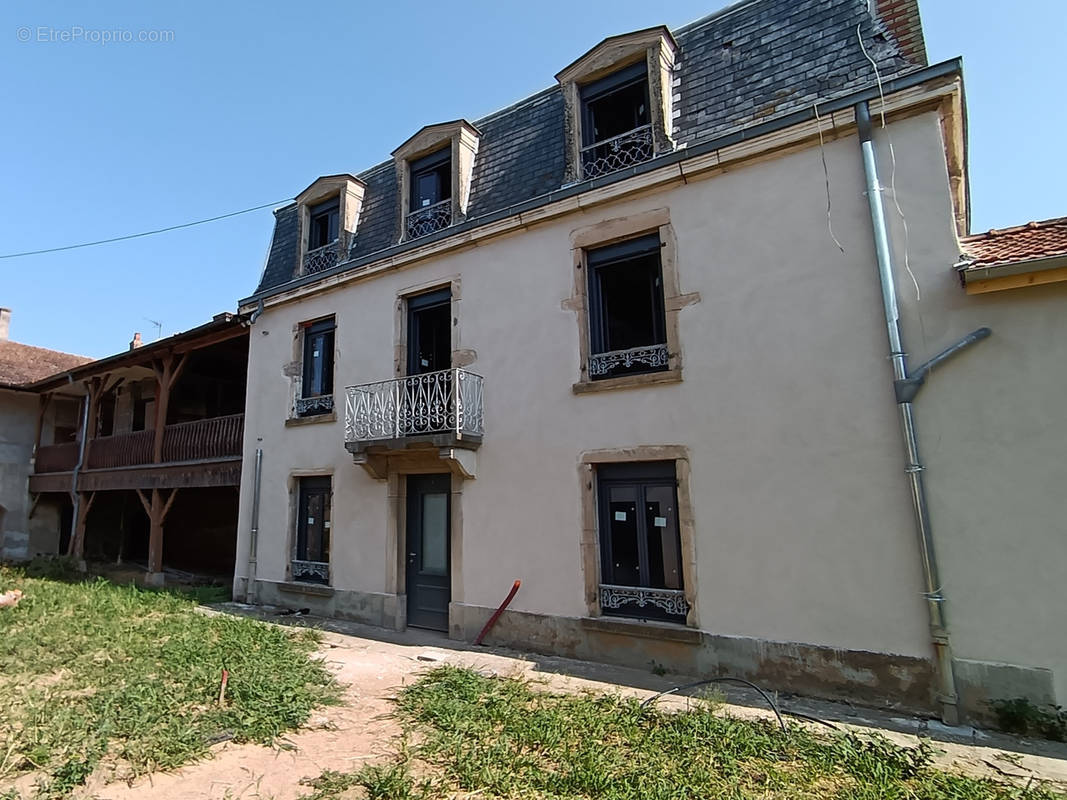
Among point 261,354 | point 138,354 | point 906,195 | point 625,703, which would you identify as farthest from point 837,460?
point 138,354

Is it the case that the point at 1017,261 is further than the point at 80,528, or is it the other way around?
the point at 80,528

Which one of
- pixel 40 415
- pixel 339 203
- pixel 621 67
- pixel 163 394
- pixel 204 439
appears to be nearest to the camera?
pixel 621 67

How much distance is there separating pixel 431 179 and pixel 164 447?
898cm

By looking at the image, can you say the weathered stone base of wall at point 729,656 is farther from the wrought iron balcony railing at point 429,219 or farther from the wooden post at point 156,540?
the wooden post at point 156,540

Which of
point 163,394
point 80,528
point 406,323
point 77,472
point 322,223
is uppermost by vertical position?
point 322,223

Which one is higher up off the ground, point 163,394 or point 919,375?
point 163,394

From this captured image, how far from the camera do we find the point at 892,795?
3586 mm

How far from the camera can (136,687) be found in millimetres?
5379

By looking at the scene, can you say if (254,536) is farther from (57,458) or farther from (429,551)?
(57,458)

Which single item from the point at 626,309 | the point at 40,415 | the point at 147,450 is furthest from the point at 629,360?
the point at 40,415

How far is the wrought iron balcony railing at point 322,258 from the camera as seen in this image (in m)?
10.7

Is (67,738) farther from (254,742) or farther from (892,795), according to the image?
(892,795)

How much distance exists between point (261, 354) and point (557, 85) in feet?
24.0

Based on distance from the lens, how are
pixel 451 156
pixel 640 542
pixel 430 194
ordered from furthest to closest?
pixel 430 194, pixel 451 156, pixel 640 542
